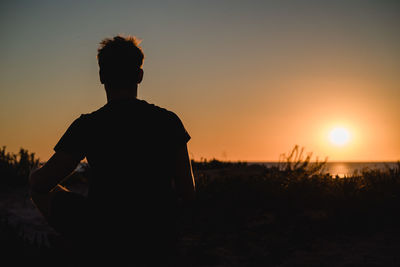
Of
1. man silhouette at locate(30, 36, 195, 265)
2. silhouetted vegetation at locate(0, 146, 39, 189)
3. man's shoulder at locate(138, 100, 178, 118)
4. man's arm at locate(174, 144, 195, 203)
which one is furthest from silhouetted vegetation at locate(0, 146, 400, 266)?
silhouetted vegetation at locate(0, 146, 39, 189)

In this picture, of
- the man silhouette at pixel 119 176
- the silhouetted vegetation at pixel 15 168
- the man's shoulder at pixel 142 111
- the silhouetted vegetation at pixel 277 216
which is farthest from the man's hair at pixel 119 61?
the silhouetted vegetation at pixel 15 168

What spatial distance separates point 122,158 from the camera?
2.12 meters

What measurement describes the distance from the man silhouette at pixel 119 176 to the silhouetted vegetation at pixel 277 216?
2.43m

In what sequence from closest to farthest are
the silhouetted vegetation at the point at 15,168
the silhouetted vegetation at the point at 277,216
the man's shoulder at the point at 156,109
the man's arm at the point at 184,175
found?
the man's shoulder at the point at 156,109, the man's arm at the point at 184,175, the silhouetted vegetation at the point at 277,216, the silhouetted vegetation at the point at 15,168

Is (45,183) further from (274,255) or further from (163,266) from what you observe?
(274,255)

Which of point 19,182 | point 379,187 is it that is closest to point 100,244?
point 379,187

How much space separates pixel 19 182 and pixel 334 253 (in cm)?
882

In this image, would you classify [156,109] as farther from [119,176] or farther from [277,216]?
[277,216]

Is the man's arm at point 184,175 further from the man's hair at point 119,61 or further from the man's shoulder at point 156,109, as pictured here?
the man's hair at point 119,61

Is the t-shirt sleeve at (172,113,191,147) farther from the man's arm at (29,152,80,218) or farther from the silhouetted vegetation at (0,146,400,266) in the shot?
the silhouetted vegetation at (0,146,400,266)

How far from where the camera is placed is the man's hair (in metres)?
2.24

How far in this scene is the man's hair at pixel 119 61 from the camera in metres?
→ 2.24

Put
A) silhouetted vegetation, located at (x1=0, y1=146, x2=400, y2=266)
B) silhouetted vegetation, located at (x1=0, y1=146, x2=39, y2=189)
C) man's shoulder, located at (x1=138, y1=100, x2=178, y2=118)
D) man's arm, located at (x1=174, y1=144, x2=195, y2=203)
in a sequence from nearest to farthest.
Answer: man's shoulder, located at (x1=138, y1=100, x2=178, y2=118)
man's arm, located at (x1=174, y1=144, x2=195, y2=203)
silhouetted vegetation, located at (x1=0, y1=146, x2=400, y2=266)
silhouetted vegetation, located at (x1=0, y1=146, x2=39, y2=189)

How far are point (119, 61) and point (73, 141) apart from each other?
554 mm
